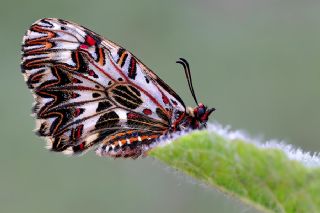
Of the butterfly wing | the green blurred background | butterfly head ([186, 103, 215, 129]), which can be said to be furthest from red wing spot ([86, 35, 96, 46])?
the green blurred background

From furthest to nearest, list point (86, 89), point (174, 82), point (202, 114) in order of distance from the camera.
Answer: point (174, 82) → point (86, 89) → point (202, 114)

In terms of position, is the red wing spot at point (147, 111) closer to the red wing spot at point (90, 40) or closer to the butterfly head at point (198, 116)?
the butterfly head at point (198, 116)

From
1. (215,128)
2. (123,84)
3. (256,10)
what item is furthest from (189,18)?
(215,128)

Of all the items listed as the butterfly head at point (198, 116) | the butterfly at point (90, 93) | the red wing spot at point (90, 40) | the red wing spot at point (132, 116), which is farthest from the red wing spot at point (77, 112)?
the butterfly head at point (198, 116)

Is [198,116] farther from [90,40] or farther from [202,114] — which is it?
[90,40]

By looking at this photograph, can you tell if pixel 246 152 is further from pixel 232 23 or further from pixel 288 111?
pixel 232 23

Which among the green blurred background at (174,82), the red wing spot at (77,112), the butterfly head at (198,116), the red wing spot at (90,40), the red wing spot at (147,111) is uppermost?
the green blurred background at (174,82)

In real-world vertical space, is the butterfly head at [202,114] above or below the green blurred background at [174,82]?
below

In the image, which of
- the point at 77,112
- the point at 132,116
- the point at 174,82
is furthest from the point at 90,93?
the point at 174,82
